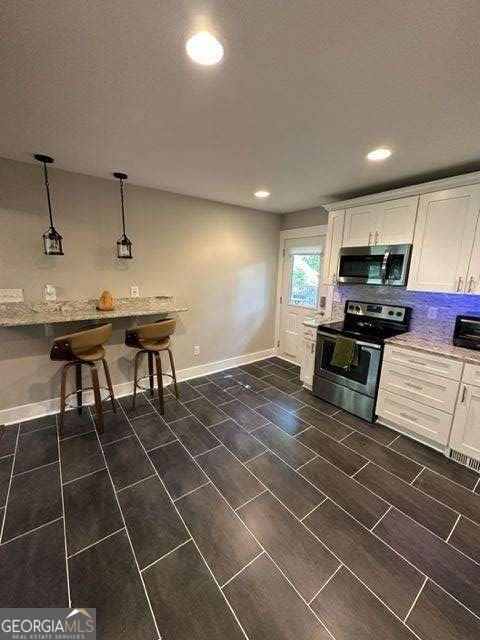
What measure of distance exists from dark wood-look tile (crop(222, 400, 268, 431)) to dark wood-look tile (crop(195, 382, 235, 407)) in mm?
111

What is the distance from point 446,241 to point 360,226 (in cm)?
85

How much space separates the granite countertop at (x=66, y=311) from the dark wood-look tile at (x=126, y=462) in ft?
3.97

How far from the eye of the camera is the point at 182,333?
3.62 m

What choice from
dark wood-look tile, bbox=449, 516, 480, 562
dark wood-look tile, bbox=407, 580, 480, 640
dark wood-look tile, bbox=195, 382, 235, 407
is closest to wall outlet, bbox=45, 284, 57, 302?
dark wood-look tile, bbox=195, 382, 235, 407

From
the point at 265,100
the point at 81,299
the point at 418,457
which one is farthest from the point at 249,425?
the point at 265,100

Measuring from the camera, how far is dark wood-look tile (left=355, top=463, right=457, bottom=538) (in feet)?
5.54

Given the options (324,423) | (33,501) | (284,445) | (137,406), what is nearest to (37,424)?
(137,406)

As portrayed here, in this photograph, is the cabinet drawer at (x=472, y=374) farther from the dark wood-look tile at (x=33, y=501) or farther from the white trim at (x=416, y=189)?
the dark wood-look tile at (x=33, y=501)

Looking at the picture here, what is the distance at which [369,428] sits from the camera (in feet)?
8.74

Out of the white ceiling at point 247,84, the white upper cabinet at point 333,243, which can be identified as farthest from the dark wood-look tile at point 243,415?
the white ceiling at point 247,84

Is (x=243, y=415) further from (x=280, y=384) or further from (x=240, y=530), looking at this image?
(x=240, y=530)

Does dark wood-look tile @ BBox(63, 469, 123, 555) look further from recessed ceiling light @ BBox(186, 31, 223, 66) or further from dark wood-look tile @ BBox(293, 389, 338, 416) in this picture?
recessed ceiling light @ BBox(186, 31, 223, 66)

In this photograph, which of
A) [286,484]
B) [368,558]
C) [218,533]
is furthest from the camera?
[286,484]

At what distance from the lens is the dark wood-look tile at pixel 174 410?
9.04 feet
